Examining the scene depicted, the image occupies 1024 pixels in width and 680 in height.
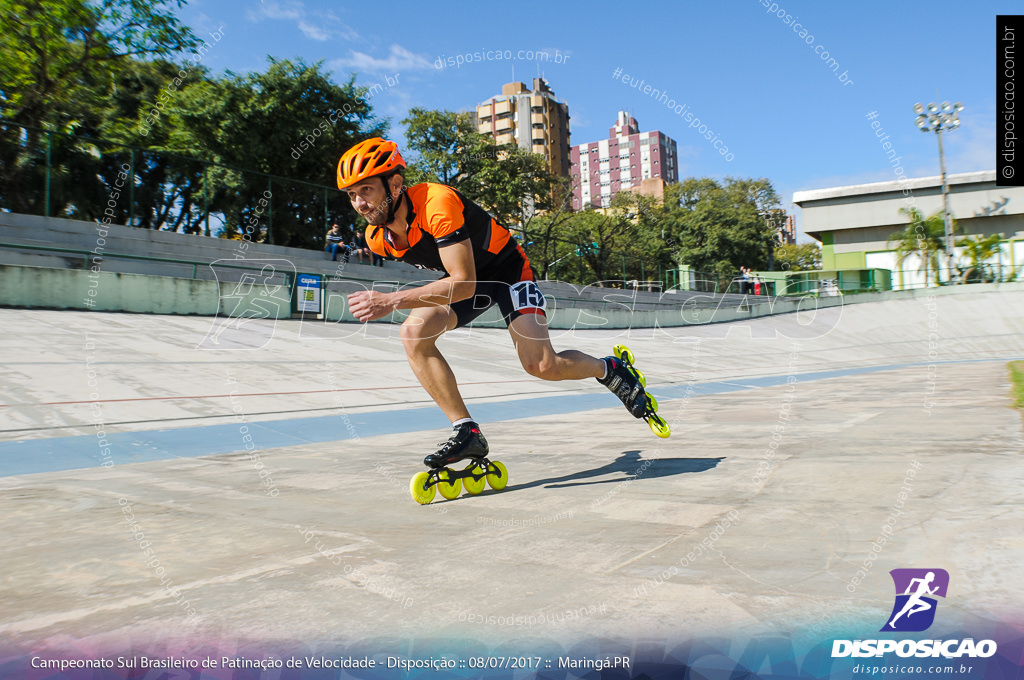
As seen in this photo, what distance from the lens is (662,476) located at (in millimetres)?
3158

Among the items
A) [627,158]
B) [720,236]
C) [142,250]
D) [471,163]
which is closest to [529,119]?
[627,158]

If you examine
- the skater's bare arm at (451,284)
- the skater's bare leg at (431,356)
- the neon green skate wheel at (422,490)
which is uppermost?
the skater's bare arm at (451,284)

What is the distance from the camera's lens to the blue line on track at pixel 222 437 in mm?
4238

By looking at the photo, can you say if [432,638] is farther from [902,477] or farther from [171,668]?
[902,477]

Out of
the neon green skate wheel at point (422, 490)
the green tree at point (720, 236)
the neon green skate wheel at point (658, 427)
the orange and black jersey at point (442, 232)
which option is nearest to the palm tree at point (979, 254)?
the green tree at point (720, 236)

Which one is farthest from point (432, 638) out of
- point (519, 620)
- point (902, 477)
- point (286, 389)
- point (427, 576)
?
point (286, 389)

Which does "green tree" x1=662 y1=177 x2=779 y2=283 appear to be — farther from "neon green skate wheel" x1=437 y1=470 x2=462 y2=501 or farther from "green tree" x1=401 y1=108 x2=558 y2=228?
"neon green skate wheel" x1=437 y1=470 x2=462 y2=501

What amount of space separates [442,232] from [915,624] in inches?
92.8

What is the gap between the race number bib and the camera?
360 cm

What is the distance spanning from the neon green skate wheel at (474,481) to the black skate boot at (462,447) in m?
0.06

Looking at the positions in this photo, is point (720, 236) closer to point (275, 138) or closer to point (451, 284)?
point (275, 138)

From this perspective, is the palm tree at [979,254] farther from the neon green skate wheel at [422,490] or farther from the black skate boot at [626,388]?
the neon green skate wheel at [422,490]

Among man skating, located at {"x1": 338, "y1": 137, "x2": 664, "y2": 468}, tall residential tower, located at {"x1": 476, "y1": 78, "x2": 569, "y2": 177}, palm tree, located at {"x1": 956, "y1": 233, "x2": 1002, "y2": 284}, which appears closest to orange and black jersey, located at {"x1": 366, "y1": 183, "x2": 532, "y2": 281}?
man skating, located at {"x1": 338, "y1": 137, "x2": 664, "y2": 468}

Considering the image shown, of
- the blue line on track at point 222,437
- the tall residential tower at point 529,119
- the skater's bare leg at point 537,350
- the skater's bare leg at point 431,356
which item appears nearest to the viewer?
the skater's bare leg at point 431,356
